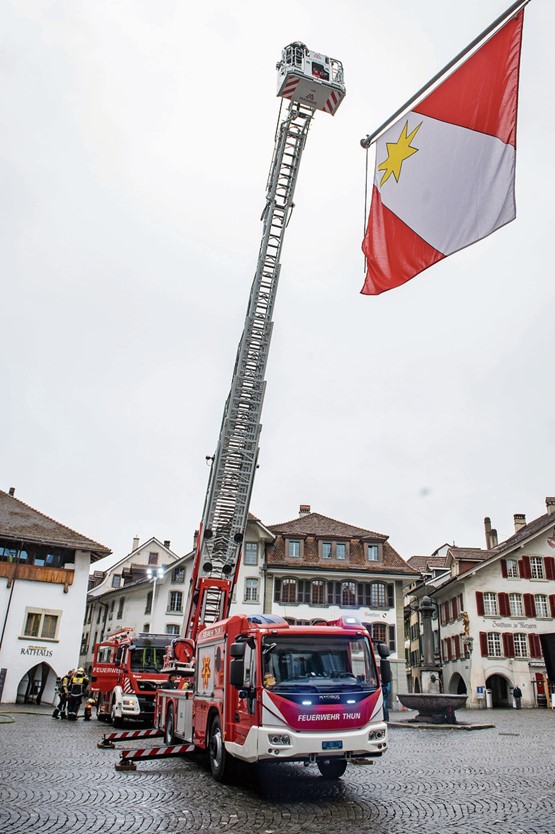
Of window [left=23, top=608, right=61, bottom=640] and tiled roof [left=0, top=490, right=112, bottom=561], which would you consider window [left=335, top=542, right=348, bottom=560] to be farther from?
window [left=23, top=608, right=61, bottom=640]

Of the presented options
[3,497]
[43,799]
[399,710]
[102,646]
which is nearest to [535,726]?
[399,710]

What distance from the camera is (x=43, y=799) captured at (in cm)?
868

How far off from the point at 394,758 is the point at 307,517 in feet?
109

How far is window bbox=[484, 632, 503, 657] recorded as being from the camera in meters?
42.3

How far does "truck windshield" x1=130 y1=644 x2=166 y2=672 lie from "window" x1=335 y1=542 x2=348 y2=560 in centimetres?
2404

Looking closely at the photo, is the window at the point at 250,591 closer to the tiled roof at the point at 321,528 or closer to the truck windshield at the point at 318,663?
the tiled roof at the point at 321,528

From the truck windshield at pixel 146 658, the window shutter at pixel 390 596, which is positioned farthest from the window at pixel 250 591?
the truck windshield at pixel 146 658

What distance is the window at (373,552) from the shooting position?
145 ft

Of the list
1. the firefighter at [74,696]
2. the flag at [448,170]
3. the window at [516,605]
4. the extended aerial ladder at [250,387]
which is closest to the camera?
the flag at [448,170]

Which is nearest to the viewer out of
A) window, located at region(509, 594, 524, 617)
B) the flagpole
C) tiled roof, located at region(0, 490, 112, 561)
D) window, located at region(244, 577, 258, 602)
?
the flagpole

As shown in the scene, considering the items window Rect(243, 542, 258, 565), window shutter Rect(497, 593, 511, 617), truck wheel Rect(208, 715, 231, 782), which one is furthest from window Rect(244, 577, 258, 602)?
truck wheel Rect(208, 715, 231, 782)

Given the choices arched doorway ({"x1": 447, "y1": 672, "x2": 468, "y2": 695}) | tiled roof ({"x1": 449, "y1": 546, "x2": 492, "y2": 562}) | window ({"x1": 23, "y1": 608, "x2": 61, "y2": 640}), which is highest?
tiled roof ({"x1": 449, "y1": 546, "x2": 492, "y2": 562})

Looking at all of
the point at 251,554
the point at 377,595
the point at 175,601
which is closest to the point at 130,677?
the point at 251,554

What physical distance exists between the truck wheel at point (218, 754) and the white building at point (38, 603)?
25362 mm
